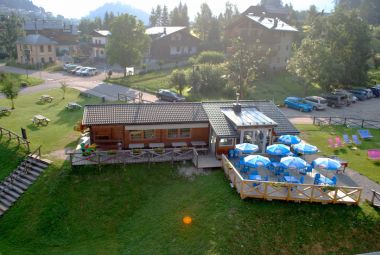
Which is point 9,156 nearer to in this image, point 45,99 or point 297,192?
point 45,99

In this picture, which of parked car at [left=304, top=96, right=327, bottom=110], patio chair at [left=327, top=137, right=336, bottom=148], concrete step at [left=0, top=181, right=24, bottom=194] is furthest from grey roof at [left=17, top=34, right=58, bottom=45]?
patio chair at [left=327, top=137, right=336, bottom=148]

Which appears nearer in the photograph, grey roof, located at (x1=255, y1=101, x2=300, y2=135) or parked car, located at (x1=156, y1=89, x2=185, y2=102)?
grey roof, located at (x1=255, y1=101, x2=300, y2=135)

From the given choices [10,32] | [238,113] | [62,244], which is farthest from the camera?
[10,32]

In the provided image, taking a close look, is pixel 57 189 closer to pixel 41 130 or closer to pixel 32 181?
pixel 32 181

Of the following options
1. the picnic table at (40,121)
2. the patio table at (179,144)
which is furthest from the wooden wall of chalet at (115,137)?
the picnic table at (40,121)

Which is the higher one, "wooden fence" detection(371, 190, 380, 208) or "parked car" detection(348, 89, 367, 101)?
"parked car" detection(348, 89, 367, 101)

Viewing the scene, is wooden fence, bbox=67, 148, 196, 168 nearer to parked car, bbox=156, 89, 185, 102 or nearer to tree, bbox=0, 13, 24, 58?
parked car, bbox=156, 89, 185, 102

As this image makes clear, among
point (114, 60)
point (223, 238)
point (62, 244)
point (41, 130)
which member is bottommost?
point (62, 244)

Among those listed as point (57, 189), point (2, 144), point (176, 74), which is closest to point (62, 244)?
point (57, 189)

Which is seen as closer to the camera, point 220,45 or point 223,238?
point 223,238
